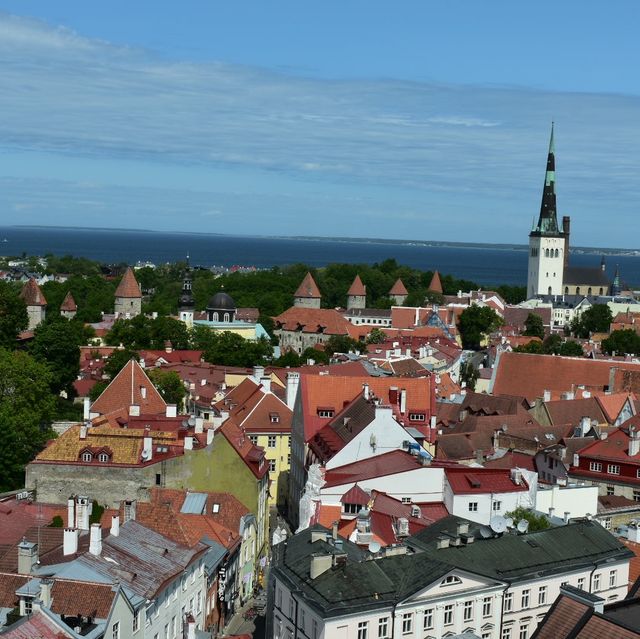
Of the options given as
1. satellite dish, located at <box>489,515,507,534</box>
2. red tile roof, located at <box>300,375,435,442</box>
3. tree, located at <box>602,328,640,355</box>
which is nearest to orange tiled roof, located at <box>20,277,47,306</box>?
tree, located at <box>602,328,640,355</box>

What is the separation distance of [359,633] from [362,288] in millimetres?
111702

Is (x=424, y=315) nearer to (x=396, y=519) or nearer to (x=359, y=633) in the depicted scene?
(x=396, y=519)

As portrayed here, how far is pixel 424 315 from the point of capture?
115 m

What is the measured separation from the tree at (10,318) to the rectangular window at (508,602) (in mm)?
49957

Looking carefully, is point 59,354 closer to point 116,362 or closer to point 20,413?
point 116,362

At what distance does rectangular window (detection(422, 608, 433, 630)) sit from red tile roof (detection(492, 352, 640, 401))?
4029cm

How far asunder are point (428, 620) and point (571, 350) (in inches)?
2653

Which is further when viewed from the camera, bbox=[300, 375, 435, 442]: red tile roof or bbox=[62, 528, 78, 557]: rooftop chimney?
bbox=[300, 375, 435, 442]: red tile roof

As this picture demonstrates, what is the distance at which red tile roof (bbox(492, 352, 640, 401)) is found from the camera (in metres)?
66.9

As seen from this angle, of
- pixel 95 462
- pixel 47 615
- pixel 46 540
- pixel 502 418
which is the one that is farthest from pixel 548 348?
pixel 47 615

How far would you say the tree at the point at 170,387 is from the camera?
5897 cm

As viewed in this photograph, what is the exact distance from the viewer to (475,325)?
10869cm

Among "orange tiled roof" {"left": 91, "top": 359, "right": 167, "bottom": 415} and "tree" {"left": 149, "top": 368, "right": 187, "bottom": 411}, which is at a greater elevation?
"orange tiled roof" {"left": 91, "top": 359, "right": 167, "bottom": 415}

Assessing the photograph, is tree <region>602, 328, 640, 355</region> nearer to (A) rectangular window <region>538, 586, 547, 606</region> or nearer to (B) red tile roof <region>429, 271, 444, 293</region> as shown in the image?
(B) red tile roof <region>429, 271, 444, 293</region>
